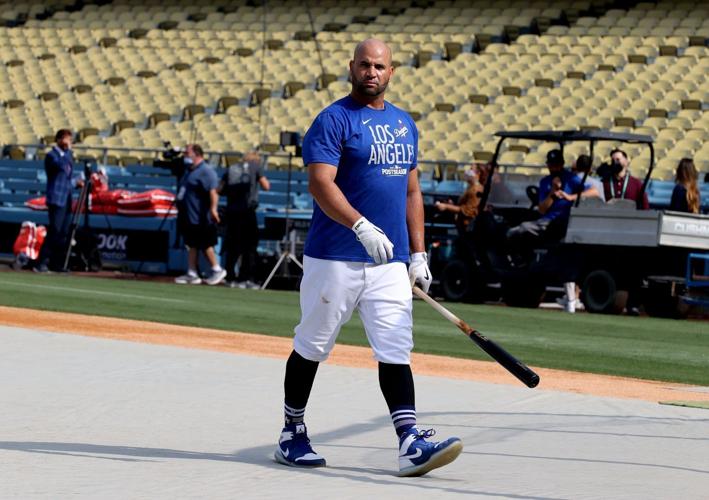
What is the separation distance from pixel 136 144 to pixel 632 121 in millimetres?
10525

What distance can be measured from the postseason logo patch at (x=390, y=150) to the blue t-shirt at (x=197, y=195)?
1458 cm

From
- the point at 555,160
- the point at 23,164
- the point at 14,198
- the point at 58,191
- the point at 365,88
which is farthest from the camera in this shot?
the point at 23,164

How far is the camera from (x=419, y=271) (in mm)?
6590

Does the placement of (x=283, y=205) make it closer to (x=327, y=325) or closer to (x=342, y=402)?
(x=342, y=402)

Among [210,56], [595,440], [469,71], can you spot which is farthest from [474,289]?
[210,56]

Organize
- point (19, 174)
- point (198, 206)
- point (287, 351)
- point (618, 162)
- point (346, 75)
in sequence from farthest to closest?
1. point (346, 75)
2. point (19, 174)
3. point (198, 206)
4. point (618, 162)
5. point (287, 351)

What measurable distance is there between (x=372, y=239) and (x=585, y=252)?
12.1 m

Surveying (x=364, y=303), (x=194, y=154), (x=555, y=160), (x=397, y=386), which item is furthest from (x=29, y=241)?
(x=397, y=386)

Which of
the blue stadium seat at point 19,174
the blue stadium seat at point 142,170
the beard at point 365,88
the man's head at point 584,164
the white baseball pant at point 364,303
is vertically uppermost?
the beard at point 365,88

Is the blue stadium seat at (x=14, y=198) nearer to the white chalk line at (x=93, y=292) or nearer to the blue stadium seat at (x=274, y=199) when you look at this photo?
the blue stadium seat at (x=274, y=199)

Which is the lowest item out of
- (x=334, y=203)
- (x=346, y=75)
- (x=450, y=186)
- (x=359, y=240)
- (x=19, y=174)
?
(x=19, y=174)

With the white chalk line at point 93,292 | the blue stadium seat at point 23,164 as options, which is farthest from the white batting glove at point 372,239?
the blue stadium seat at point 23,164

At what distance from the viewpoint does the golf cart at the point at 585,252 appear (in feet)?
57.3

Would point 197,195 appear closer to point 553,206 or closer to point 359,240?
point 553,206
